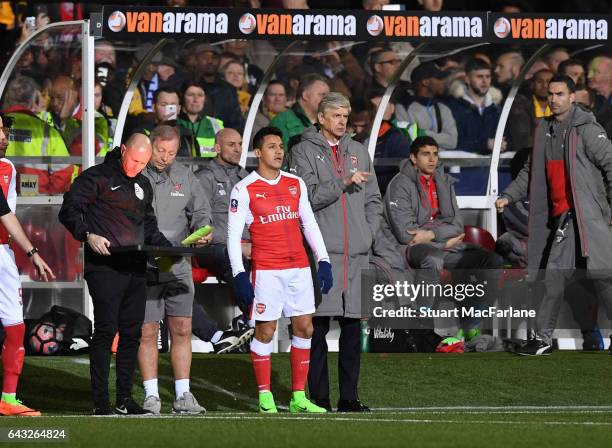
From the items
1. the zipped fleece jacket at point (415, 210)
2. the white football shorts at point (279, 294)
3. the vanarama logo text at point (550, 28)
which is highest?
the vanarama logo text at point (550, 28)

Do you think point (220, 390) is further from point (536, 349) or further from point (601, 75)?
point (601, 75)

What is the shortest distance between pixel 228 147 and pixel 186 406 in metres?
3.52

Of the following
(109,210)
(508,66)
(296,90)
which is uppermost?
(508,66)

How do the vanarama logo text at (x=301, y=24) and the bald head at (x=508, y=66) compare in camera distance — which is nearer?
the vanarama logo text at (x=301, y=24)

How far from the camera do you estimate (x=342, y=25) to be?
45.8 ft

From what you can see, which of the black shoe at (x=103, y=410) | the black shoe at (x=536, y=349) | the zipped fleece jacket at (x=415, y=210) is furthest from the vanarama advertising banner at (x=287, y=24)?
the black shoe at (x=103, y=410)

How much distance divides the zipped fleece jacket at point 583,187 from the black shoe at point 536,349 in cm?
77

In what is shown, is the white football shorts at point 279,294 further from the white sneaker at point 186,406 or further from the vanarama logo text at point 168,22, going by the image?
the vanarama logo text at point 168,22

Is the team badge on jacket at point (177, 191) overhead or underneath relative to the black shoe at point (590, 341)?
overhead

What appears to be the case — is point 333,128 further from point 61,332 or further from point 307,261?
point 61,332

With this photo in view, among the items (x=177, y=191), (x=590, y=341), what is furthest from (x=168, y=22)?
(x=590, y=341)

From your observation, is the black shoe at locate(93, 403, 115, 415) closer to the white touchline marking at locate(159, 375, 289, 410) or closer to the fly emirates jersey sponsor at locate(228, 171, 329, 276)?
the fly emirates jersey sponsor at locate(228, 171, 329, 276)

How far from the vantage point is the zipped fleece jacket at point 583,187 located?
13.6 meters

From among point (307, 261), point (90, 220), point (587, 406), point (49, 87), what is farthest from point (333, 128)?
point (49, 87)
